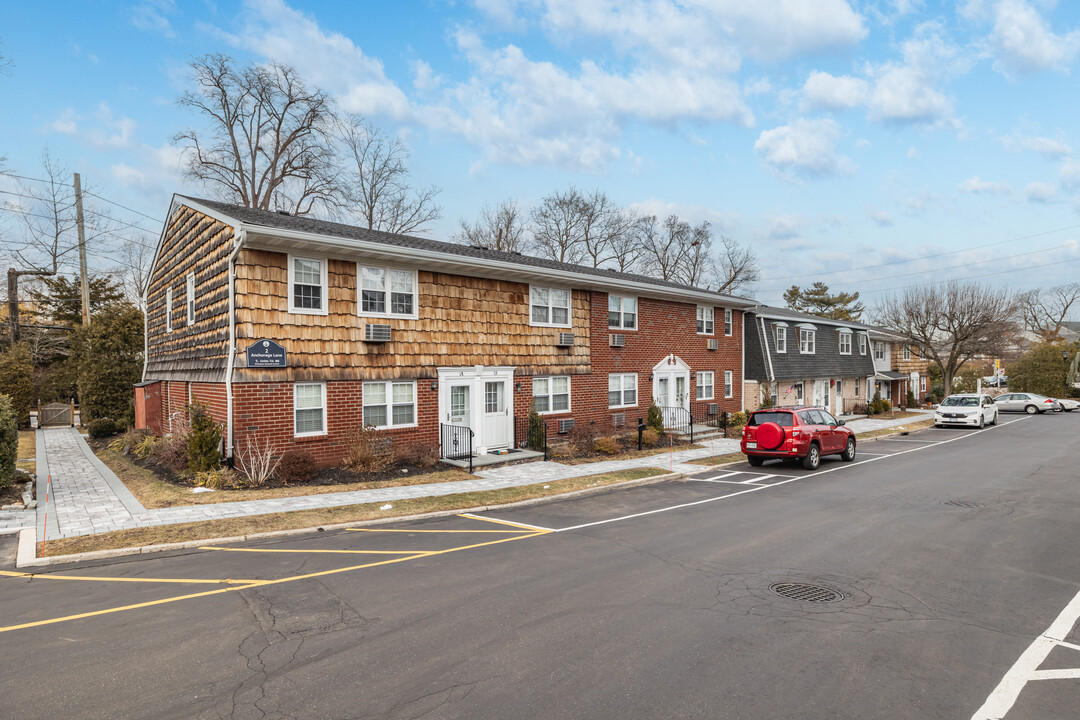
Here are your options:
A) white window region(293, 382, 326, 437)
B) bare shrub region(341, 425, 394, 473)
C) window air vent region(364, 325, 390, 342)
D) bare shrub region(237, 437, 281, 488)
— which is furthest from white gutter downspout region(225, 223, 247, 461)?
window air vent region(364, 325, 390, 342)

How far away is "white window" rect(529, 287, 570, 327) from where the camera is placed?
19.9 m

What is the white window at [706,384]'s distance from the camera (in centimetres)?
2658

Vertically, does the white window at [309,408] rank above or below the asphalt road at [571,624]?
above

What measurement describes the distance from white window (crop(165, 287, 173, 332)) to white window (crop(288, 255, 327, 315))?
790 centimetres

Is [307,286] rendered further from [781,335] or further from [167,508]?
[781,335]

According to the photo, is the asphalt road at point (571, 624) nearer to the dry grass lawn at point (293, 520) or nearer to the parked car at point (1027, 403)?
the dry grass lawn at point (293, 520)

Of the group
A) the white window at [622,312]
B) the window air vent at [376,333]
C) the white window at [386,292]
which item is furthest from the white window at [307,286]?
the white window at [622,312]

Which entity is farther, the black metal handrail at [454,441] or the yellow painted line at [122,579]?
the black metal handrail at [454,441]

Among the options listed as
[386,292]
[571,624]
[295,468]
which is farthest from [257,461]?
[571,624]

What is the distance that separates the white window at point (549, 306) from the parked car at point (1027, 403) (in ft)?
127

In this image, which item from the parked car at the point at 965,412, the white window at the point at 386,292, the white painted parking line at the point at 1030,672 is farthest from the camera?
the parked car at the point at 965,412

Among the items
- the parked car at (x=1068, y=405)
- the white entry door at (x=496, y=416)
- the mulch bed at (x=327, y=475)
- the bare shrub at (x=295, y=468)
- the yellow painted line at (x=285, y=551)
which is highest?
the white entry door at (x=496, y=416)

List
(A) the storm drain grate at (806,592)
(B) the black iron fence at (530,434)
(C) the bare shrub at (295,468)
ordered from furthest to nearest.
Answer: (B) the black iron fence at (530,434), (C) the bare shrub at (295,468), (A) the storm drain grate at (806,592)

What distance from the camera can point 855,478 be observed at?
15578 mm
